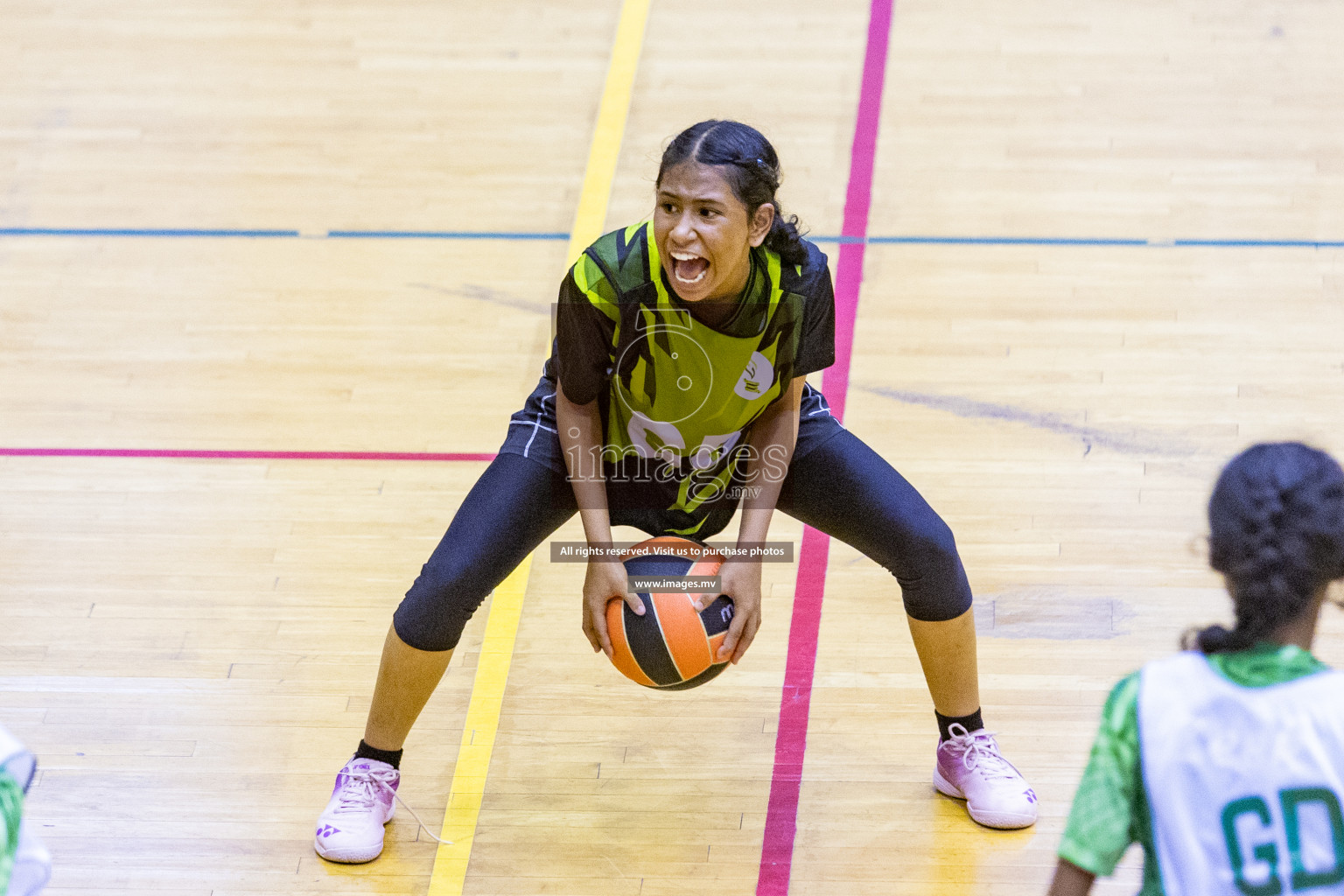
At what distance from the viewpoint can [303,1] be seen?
6785mm

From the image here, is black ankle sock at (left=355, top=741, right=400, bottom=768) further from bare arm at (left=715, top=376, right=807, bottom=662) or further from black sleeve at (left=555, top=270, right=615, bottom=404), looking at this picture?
black sleeve at (left=555, top=270, right=615, bottom=404)

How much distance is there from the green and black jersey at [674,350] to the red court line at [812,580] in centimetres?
78

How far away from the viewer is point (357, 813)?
3330mm

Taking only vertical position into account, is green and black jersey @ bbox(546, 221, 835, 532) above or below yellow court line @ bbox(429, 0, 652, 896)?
above

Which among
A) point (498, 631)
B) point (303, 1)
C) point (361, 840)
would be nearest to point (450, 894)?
point (361, 840)

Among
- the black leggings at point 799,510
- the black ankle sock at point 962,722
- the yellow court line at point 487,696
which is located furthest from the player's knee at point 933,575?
the yellow court line at point 487,696

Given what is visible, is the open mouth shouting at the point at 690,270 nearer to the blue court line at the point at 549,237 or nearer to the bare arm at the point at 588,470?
the bare arm at the point at 588,470

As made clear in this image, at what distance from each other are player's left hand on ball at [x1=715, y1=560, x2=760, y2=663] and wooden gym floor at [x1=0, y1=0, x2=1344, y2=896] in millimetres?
540

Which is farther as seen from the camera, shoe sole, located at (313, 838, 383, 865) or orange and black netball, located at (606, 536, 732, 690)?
shoe sole, located at (313, 838, 383, 865)

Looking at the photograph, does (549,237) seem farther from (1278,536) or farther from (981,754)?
(1278,536)

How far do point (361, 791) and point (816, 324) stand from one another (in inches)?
55.6

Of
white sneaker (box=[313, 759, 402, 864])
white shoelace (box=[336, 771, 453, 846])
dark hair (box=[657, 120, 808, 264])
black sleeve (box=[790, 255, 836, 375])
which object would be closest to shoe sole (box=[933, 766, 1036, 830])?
black sleeve (box=[790, 255, 836, 375])

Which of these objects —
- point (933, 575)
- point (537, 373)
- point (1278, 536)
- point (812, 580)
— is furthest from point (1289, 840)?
point (537, 373)

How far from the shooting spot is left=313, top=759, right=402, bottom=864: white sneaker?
10.9ft
